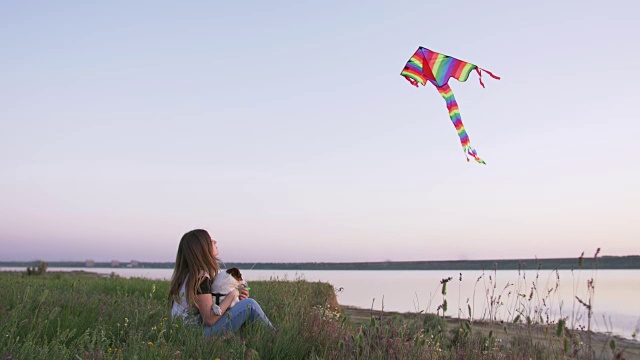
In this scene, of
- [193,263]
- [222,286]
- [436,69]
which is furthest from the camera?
[436,69]

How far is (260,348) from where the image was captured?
5066 millimetres

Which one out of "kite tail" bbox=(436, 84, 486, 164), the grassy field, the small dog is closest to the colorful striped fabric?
"kite tail" bbox=(436, 84, 486, 164)

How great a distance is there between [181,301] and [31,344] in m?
2.55

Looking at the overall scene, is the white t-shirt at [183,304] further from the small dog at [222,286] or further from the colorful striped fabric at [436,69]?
the colorful striped fabric at [436,69]

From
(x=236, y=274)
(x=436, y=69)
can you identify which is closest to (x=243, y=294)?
(x=236, y=274)

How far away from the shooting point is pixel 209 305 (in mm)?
6246

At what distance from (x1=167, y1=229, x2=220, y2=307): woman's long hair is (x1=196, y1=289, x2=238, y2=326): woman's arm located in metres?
0.08

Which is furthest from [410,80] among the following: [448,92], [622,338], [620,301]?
[620,301]

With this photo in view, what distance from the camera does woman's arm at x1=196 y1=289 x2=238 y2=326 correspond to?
6.18 metres

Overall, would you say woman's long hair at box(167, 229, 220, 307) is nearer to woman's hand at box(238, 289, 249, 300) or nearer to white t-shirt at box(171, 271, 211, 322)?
white t-shirt at box(171, 271, 211, 322)

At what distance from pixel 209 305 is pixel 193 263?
0.44m

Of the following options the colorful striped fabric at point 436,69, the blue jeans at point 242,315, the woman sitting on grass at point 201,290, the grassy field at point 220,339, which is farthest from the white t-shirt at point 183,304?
the colorful striped fabric at point 436,69

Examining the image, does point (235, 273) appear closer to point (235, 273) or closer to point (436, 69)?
point (235, 273)

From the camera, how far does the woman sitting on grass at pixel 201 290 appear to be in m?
6.19
